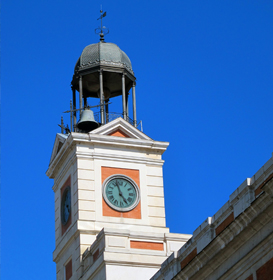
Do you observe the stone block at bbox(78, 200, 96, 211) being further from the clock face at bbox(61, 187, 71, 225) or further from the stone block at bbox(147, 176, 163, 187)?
the stone block at bbox(147, 176, 163, 187)

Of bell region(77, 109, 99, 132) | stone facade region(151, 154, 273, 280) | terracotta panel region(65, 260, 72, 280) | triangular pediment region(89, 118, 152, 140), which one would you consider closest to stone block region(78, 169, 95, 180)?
triangular pediment region(89, 118, 152, 140)

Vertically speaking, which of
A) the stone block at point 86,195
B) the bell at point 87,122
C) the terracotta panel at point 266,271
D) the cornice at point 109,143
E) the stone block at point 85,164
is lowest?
the terracotta panel at point 266,271

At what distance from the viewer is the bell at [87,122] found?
48750 mm

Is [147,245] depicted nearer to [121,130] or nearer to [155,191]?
[155,191]

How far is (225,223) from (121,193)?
19821 mm

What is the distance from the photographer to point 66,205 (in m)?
47.8

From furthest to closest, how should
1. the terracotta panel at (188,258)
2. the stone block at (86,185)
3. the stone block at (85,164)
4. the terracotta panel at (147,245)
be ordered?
the stone block at (85,164), the stone block at (86,185), the terracotta panel at (147,245), the terracotta panel at (188,258)

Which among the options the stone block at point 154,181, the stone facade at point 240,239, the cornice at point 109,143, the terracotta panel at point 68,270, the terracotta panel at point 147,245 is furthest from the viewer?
the stone block at point 154,181

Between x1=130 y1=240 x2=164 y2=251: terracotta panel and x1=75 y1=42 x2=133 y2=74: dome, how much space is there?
45.0 feet

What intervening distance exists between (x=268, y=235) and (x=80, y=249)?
69.3 feet

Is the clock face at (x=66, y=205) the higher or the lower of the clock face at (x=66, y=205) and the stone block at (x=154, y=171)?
the lower

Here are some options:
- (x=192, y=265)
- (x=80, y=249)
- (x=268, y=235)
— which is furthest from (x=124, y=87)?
(x=268, y=235)

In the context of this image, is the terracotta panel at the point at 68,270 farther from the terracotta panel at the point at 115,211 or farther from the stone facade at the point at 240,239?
the stone facade at the point at 240,239

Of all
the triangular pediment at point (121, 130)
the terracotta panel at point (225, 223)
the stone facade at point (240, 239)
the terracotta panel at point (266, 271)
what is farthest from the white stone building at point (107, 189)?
the terracotta panel at point (266, 271)
